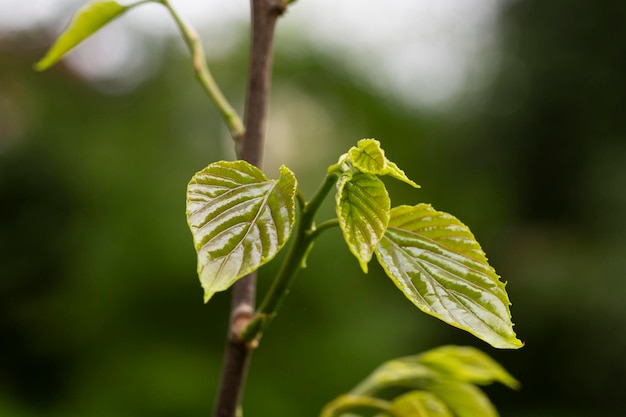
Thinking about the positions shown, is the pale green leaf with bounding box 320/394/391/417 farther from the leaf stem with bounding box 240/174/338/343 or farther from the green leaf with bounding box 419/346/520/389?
the leaf stem with bounding box 240/174/338/343

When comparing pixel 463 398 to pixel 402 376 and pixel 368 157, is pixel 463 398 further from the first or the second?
pixel 368 157

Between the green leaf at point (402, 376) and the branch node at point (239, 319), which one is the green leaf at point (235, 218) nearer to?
the branch node at point (239, 319)

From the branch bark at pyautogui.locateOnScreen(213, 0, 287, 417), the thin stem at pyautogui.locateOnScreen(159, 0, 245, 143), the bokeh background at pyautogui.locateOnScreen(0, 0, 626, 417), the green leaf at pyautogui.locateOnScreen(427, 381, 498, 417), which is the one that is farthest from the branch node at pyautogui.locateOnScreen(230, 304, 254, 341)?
the bokeh background at pyautogui.locateOnScreen(0, 0, 626, 417)

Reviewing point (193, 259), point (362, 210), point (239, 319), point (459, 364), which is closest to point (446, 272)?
point (362, 210)

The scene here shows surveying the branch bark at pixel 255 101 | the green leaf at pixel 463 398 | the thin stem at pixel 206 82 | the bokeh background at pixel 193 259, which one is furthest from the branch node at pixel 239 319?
the bokeh background at pixel 193 259

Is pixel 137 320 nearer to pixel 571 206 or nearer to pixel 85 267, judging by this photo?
pixel 85 267

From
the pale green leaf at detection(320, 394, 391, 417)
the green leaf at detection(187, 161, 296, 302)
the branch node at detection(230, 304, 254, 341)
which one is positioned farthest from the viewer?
the pale green leaf at detection(320, 394, 391, 417)
